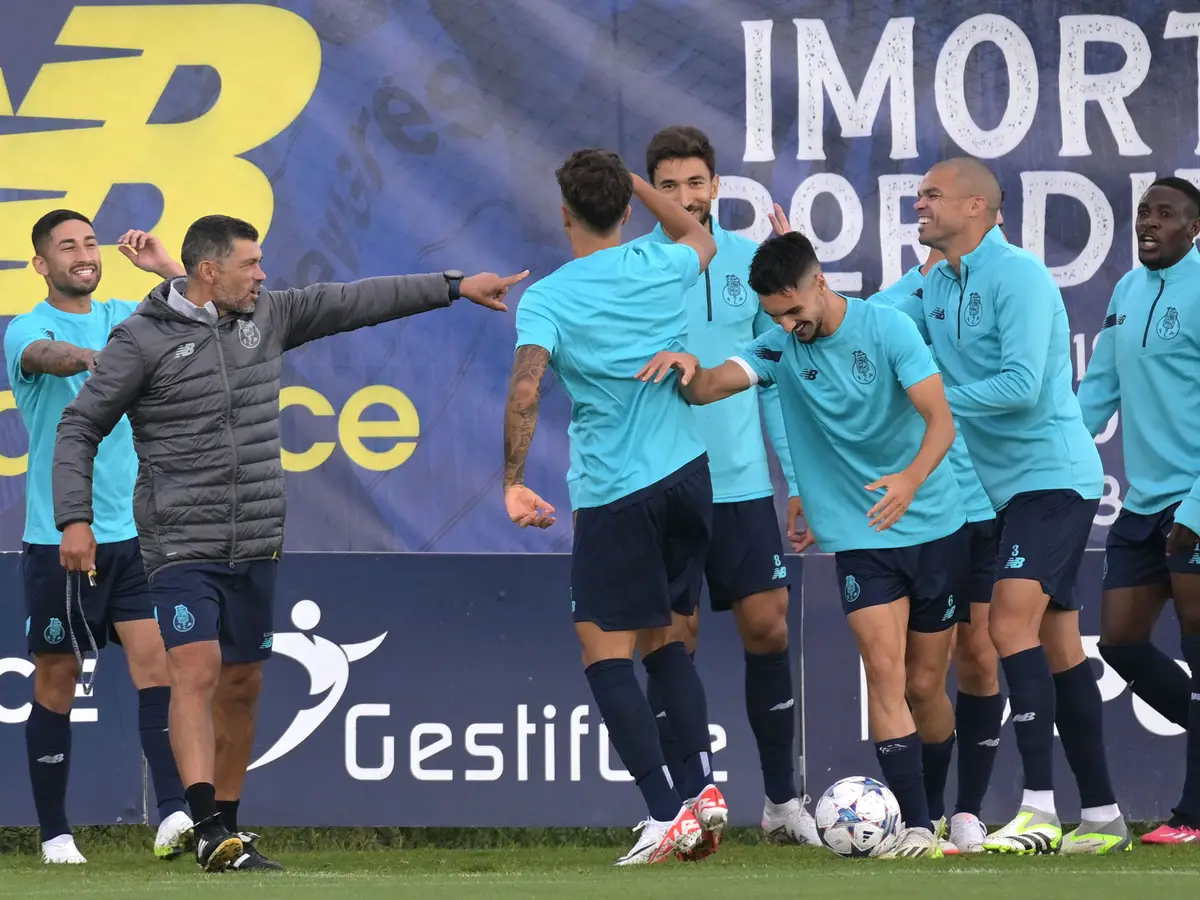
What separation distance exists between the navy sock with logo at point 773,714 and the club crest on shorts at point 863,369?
132 centimetres

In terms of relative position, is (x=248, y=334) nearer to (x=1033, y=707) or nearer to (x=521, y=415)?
(x=521, y=415)

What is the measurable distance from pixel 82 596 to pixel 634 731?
2.30 m

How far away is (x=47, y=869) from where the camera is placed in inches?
270

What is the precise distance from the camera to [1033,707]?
6223mm

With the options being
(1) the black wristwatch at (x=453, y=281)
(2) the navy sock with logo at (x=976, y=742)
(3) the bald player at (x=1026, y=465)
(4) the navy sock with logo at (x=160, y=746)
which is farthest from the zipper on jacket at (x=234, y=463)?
(2) the navy sock with logo at (x=976, y=742)

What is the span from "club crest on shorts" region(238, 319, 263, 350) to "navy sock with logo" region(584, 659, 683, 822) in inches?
59.1

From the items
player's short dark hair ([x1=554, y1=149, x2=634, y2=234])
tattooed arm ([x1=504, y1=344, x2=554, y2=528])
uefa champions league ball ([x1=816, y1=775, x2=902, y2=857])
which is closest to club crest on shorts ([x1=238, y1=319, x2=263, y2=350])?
tattooed arm ([x1=504, y1=344, x2=554, y2=528])

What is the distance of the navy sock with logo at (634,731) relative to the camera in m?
5.86

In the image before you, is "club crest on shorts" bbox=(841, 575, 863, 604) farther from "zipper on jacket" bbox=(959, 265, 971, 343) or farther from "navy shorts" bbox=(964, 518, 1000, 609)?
"zipper on jacket" bbox=(959, 265, 971, 343)

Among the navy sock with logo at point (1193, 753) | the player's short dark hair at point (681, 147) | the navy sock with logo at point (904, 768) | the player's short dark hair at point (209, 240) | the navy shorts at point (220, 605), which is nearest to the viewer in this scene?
the navy sock with logo at point (904, 768)

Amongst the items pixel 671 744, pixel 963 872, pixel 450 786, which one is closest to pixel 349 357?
pixel 450 786

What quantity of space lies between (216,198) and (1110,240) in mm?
3597

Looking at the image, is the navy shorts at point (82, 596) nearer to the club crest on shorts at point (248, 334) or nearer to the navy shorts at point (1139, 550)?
the club crest on shorts at point (248, 334)

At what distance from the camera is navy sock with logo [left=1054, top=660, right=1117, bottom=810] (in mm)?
6410
